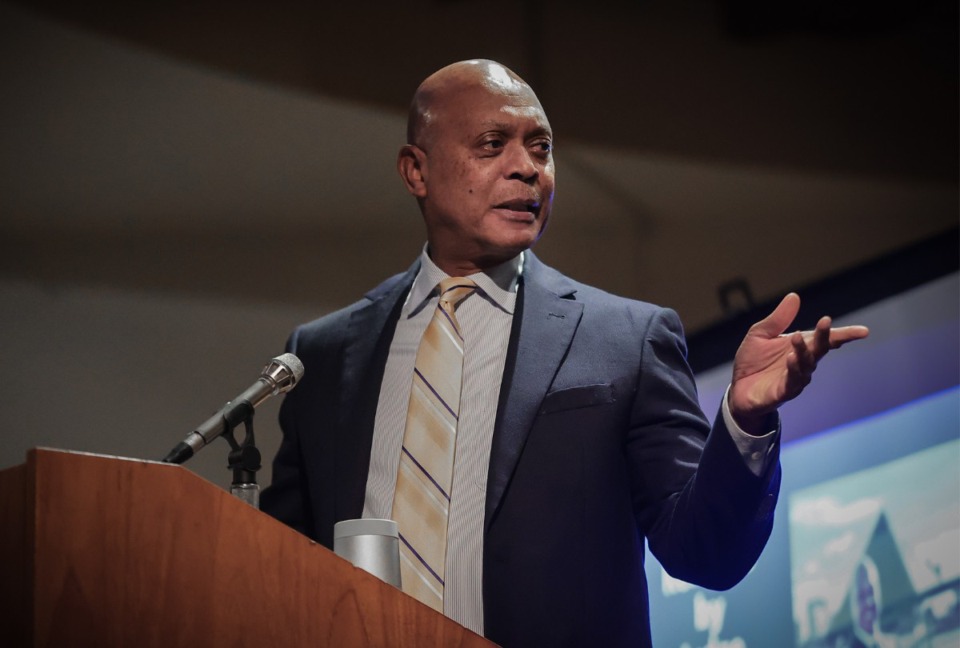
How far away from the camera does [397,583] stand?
1.62m

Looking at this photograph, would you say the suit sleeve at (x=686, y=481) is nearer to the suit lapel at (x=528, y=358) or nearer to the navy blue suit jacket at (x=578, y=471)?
the navy blue suit jacket at (x=578, y=471)

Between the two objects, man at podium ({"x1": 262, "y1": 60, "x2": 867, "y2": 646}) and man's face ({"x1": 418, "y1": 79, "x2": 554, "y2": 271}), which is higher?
man's face ({"x1": 418, "y1": 79, "x2": 554, "y2": 271})

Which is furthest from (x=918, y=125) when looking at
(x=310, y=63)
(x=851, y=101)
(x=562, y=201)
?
(x=310, y=63)

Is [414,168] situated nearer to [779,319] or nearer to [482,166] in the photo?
[482,166]

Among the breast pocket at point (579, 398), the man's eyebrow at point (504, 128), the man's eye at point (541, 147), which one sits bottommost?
the breast pocket at point (579, 398)

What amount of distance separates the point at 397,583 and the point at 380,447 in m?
0.58

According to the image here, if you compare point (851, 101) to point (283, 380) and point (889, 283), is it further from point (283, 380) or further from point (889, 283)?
A: point (283, 380)

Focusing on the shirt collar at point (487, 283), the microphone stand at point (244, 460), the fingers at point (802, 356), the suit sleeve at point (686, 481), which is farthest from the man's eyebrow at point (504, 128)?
the fingers at point (802, 356)

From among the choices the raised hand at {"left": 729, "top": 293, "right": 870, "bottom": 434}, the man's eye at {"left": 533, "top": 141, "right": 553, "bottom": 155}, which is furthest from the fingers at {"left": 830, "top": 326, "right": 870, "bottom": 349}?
the man's eye at {"left": 533, "top": 141, "right": 553, "bottom": 155}

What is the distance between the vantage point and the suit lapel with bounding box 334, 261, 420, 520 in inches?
85.3

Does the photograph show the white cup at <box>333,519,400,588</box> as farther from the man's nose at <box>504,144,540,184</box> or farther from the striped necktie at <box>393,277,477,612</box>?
the man's nose at <box>504,144,540,184</box>

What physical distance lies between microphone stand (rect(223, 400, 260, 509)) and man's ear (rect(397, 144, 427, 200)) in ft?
2.40

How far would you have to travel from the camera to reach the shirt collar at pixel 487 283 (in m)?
2.30

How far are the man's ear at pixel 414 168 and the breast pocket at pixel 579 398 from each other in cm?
54
